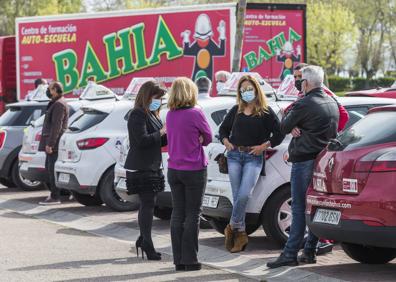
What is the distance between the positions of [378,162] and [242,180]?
2189 mm

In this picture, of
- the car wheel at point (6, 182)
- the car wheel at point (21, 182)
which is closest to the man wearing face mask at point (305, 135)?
the car wheel at point (21, 182)

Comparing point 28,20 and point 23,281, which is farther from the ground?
point 28,20

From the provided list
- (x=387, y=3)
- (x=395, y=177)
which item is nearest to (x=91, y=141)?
(x=395, y=177)

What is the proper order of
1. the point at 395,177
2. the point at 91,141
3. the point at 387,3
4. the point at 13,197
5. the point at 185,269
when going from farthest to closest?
the point at 387,3 < the point at 13,197 < the point at 91,141 < the point at 185,269 < the point at 395,177

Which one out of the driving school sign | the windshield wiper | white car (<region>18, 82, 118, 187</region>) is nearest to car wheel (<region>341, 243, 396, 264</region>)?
the windshield wiper

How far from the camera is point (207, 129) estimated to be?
9.01 metres

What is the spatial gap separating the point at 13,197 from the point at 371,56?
64025 millimetres

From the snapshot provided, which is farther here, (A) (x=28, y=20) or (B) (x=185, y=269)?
(A) (x=28, y=20)

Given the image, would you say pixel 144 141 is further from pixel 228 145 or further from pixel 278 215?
pixel 278 215

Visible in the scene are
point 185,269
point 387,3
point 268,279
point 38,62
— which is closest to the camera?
point 268,279

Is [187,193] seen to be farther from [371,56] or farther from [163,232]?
[371,56]

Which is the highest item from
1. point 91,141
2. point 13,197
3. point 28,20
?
point 28,20

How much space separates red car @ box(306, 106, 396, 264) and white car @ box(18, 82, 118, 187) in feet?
23.8

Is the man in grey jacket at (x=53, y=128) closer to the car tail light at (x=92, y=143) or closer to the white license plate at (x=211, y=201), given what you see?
the car tail light at (x=92, y=143)
